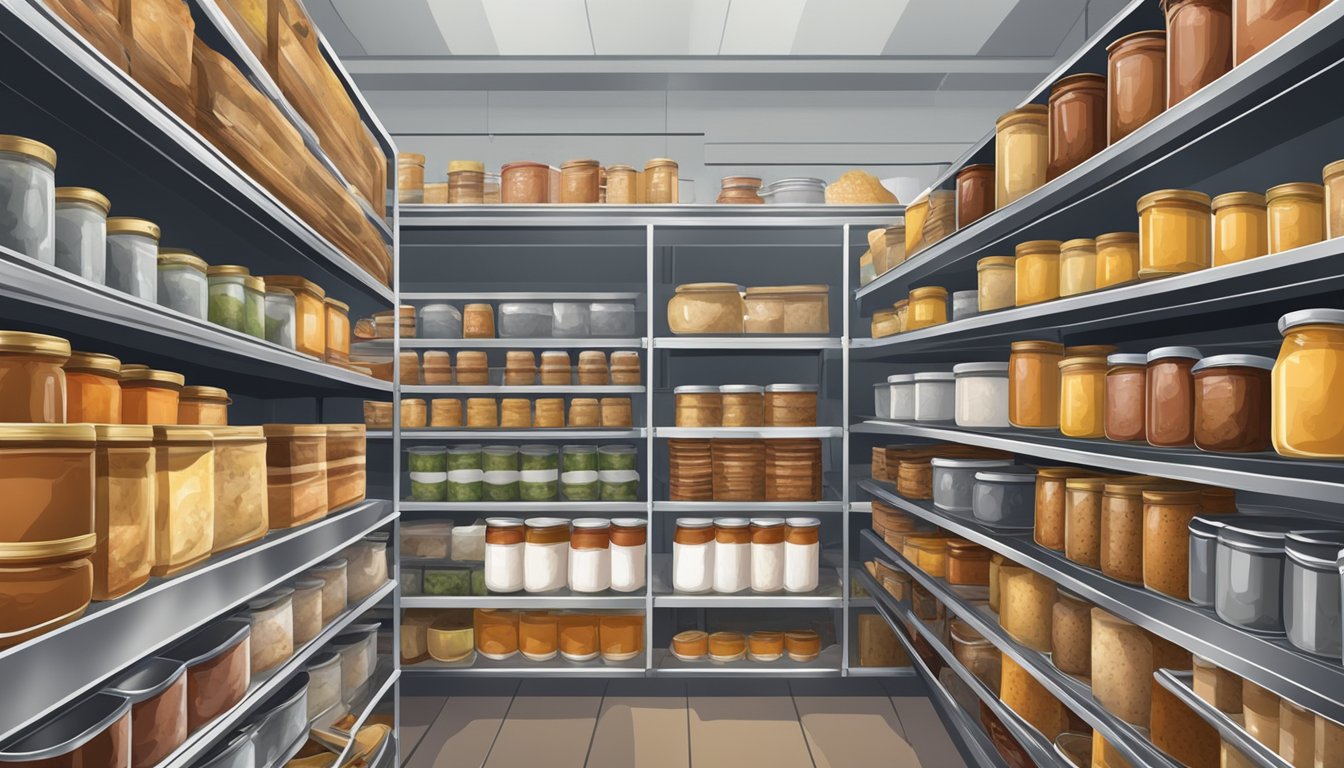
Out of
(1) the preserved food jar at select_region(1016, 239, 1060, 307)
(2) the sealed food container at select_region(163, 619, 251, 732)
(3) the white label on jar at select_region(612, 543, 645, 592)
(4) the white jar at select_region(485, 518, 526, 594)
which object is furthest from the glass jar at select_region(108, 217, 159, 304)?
(3) the white label on jar at select_region(612, 543, 645, 592)

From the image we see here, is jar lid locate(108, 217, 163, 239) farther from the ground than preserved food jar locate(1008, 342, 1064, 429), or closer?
farther from the ground

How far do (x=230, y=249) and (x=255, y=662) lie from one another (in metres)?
1.00

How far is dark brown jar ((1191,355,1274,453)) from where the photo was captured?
3.44ft

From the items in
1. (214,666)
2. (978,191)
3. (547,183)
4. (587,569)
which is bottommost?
(587,569)

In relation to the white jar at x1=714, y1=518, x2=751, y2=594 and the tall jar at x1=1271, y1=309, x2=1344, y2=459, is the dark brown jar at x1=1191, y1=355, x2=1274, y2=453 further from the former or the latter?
the white jar at x1=714, y1=518, x2=751, y2=594

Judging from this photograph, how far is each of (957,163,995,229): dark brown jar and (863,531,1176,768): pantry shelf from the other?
1061 millimetres

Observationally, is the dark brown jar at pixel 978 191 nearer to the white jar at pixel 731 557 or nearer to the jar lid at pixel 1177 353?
the jar lid at pixel 1177 353

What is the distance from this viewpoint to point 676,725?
2.75 m

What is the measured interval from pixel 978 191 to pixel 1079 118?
1.54ft

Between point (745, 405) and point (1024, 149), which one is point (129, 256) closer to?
point (1024, 149)

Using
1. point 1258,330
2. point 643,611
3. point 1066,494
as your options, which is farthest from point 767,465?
point 1258,330

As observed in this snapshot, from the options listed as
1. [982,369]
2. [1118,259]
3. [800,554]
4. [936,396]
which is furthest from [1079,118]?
[800,554]

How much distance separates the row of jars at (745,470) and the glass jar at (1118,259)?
1.68 meters

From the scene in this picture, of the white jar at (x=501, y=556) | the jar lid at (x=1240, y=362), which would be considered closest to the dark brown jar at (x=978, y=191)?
the jar lid at (x=1240, y=362)
